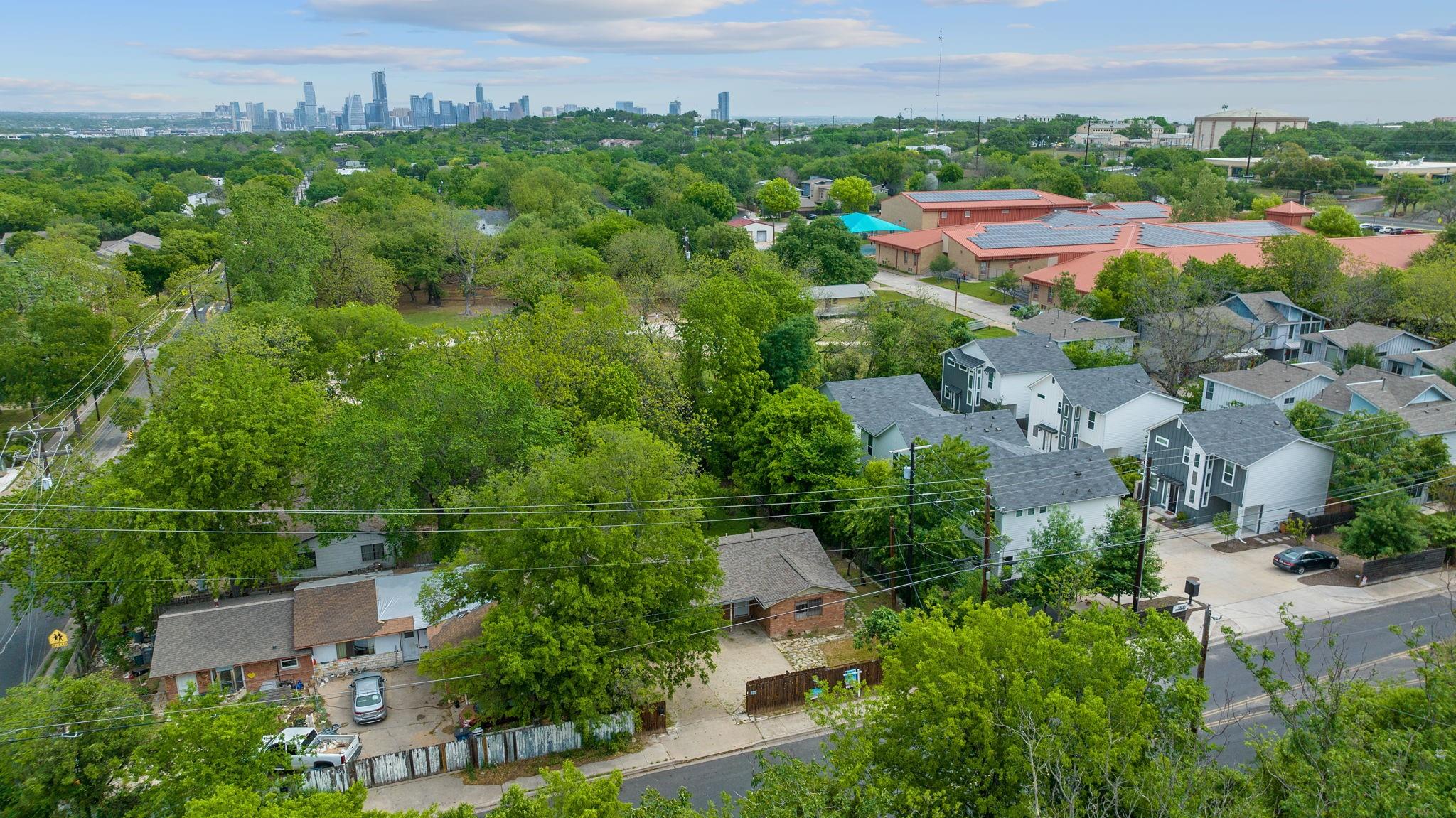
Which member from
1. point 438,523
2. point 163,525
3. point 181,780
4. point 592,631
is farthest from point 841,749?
point 163,525

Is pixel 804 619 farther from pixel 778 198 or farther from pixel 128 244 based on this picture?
pixel 128 244

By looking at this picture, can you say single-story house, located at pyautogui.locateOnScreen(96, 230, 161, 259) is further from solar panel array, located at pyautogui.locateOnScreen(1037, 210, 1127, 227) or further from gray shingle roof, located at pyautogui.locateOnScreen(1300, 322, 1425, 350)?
gray shingle roof, located at pyautogui.locateOnScreen(1300, 322, 1425, 350)

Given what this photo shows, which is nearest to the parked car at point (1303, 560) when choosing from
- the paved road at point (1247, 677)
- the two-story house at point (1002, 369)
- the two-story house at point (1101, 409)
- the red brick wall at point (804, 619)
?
the paved road at point (1247, 677)

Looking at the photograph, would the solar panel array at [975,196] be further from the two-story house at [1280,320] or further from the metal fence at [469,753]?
the metal fence at [469,753]

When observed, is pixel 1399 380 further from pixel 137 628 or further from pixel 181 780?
pixel 137 628

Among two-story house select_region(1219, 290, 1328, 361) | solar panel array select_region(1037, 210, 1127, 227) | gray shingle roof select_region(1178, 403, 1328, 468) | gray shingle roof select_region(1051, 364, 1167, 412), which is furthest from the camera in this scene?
solar panel array select_region(1037, 210, 1127, 227)

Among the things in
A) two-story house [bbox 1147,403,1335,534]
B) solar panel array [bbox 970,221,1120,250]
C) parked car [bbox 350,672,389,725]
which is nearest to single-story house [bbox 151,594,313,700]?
parked car [bbox 350,672,389,725]

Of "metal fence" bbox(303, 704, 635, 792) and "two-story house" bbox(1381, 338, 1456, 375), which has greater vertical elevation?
"two-story house" bbox(1381, 338, 1456, 375)
